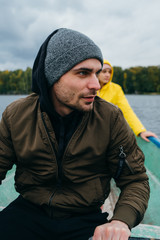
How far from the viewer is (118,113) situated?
1.52 m

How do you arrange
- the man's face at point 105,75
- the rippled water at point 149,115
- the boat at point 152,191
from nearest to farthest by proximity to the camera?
1. the boat at point 152,191
2. the man's face at point 105,75
3. the rippled water at point 149,115

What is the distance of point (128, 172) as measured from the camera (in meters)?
1.41

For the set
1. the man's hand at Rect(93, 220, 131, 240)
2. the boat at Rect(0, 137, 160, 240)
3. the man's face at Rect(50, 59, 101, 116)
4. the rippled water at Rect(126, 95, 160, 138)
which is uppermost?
the man's face at Rect(50, 59, 101, 116)

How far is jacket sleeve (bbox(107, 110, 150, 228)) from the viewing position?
1.27 meters

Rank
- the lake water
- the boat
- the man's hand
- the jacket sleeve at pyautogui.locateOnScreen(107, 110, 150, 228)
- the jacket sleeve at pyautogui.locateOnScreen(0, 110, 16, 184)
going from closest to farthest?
1. the man's hand
2. the jacket sleeve at pyautogui.locateOnScreen(107, 110, 150, 228)
3. the jacket sleeve at pyautogui.locateOnScreen(0, 110, 16, 184)
4. the boat
5. the lake water

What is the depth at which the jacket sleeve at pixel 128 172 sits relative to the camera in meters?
1.27

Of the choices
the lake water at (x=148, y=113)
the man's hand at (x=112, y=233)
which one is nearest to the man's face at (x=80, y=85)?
the man's hand at (x=112, y=233)

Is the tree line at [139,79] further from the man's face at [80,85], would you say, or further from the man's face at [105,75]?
the man's face at [80,85]

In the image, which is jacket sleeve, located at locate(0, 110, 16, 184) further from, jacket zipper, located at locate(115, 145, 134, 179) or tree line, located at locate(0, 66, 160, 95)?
tree line, located at locate(0, 66, 160, 95)

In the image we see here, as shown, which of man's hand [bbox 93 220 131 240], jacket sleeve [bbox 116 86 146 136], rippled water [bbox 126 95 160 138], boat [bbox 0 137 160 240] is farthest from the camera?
rippled water [bbox 126 95 160 138]

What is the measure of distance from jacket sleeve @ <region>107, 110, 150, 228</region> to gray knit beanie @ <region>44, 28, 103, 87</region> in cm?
47

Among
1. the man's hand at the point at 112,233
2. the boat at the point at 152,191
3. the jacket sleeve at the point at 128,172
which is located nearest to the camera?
the man's hand at the point at 112,233

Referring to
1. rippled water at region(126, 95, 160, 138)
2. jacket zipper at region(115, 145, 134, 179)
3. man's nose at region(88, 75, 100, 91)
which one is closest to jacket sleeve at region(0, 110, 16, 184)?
man's nose at region(88, 75, 100, 91)

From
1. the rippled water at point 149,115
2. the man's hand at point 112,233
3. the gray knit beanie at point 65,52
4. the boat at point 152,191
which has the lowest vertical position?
the rippled water at point 149,115
